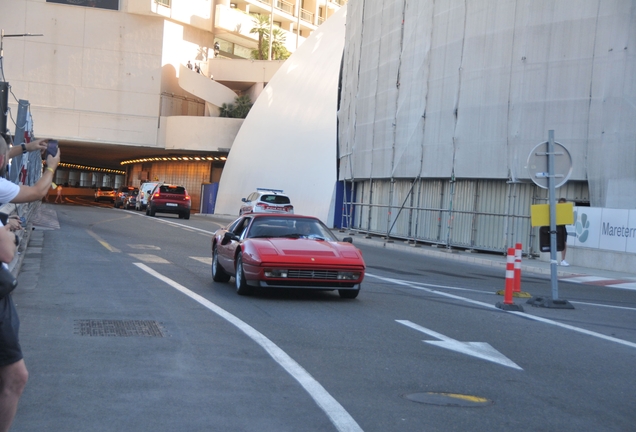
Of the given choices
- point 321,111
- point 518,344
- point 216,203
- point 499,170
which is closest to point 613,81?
point 499,170

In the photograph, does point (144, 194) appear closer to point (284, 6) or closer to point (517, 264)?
point (284, 6)

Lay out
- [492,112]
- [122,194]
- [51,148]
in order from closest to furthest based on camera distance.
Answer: [51,148], [492,112], [122,194]

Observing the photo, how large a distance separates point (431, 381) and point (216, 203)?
176 feet

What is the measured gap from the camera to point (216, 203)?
60.0 metres

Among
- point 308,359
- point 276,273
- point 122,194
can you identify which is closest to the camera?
point 308,359

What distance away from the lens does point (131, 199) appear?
54625 mm

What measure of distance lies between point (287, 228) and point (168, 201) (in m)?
29.8

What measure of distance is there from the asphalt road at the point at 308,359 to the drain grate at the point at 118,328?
32mm

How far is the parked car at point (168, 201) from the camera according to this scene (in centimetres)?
4188

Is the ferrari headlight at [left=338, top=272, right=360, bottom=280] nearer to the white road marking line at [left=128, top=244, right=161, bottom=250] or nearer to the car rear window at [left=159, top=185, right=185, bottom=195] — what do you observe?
the white road marking line at [left=128, top=244, right=161, bottom=250]

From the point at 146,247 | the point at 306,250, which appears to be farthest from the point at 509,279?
the point at 146,247

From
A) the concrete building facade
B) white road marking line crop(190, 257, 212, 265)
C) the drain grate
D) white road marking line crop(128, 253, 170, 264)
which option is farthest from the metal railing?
the drain grate

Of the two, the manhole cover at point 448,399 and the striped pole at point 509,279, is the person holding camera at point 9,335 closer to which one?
the manhole cover at point 448,399

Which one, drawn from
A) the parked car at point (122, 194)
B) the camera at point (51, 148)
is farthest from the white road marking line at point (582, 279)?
the parked car at point (122, 194)
